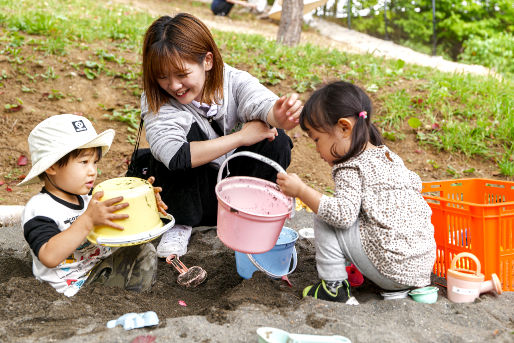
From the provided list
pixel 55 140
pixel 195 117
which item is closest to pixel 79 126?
pixel 55 140

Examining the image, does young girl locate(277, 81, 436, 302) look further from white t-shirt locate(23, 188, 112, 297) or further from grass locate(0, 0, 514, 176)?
grass locate(0, 0, 514, 176)

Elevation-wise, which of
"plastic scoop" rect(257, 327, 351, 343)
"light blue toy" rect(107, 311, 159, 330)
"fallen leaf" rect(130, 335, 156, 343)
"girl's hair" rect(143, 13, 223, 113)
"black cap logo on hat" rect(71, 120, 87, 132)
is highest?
"girl's hair" rect(143, 13, 223, 113)

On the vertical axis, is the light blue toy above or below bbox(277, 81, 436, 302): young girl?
below

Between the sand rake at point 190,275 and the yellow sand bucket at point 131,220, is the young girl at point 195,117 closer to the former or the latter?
the sand rake at point 190,275

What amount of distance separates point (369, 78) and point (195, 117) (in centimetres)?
303

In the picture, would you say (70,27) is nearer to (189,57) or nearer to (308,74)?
(308,74)

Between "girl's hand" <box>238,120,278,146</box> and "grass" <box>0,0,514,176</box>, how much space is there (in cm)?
214

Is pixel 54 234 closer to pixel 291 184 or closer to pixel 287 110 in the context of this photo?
pixel 291 184

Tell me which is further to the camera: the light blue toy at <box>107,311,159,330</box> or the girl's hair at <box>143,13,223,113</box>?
the girl's hair at <box>143,13,223,113</box>

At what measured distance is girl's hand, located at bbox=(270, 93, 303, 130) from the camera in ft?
7.43

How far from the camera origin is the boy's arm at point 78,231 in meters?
1.83

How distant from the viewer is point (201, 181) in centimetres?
275

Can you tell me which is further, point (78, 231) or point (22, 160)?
point (22, 160)

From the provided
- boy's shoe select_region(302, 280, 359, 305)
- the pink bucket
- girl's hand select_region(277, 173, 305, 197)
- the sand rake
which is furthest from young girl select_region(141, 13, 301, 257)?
boy's shoe select_region(302, 280, 359, 305)
